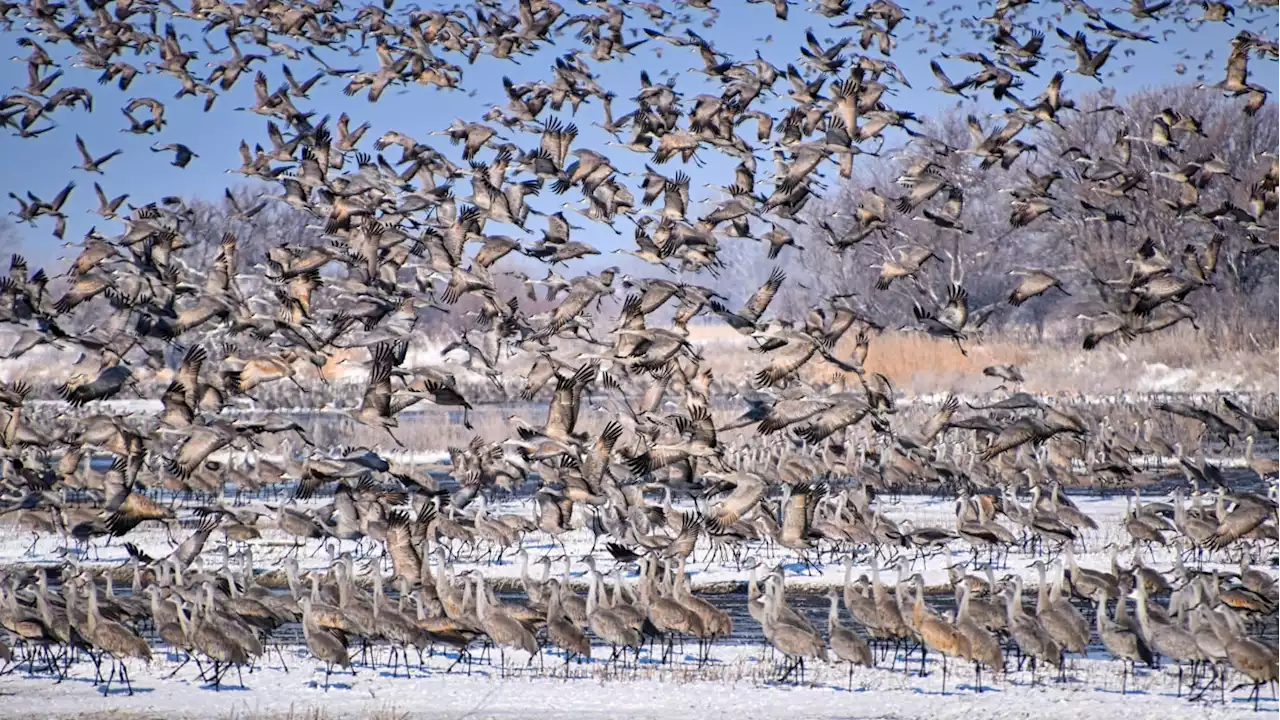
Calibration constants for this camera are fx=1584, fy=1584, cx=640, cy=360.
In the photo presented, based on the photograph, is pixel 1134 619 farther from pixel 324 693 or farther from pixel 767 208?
pixel 324 693

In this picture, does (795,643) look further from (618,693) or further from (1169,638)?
(1169,638)

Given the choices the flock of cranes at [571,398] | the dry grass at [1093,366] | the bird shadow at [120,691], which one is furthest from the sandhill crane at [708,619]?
the dry grass at [1093,366]

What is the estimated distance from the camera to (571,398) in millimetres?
15711

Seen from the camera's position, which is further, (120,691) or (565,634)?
(565,634)

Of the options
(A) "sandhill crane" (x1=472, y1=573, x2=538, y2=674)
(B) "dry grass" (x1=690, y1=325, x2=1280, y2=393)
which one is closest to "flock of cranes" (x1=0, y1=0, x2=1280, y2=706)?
(A) "sandhill crane" (x1=472, y1=573, x2=538, y2=674)

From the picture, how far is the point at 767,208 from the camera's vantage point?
57.6ft

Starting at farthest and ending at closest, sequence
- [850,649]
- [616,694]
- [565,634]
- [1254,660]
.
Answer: [565,634] < [850,649] < [616,694] < [1254,660]

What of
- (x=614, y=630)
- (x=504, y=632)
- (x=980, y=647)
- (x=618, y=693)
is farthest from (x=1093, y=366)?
(x=618, y=693)

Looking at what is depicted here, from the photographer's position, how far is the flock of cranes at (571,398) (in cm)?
1392

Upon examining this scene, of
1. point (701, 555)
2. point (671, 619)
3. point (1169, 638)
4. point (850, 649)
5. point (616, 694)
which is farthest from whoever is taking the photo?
point (701, 555)

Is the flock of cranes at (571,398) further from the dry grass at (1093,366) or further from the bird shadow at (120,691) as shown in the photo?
the dry grass at (1093,366)

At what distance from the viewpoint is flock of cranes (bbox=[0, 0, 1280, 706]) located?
13.9m

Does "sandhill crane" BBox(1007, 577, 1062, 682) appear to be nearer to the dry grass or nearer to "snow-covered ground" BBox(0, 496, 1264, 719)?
"snow-covered ground" BBox(0, 496, 1264, 719)

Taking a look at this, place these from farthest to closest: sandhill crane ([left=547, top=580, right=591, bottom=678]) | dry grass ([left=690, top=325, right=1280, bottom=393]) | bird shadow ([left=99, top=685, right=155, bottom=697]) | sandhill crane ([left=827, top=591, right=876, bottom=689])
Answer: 1. dry grass ([left=690, top=325, right=1280, bottom=393])
2. sandhill crane ([left=547, top=580, right=591, bottom=678])
3. sandhill crane ([left=827, top=591, right=876, bottom=689])
4. bird shadow ([left=99, top=685, right=155, bottom=697])
